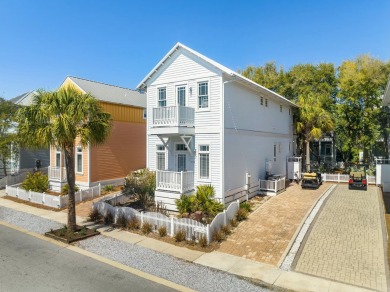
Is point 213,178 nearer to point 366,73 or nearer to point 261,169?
point 261,169

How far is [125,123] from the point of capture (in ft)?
82.2

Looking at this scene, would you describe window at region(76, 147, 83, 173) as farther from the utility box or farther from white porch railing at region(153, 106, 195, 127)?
the utility box

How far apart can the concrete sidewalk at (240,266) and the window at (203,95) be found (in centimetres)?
852

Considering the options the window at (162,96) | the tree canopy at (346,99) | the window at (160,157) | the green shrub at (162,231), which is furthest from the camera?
the tree canopy at (346,99)

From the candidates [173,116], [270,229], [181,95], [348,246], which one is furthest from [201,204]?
[181,95]

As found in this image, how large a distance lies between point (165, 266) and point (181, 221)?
2791mm

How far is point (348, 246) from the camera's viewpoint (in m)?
11.3

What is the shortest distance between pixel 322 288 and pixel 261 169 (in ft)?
44.1

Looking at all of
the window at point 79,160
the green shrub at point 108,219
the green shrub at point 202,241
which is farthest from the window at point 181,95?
the window at point 79,160

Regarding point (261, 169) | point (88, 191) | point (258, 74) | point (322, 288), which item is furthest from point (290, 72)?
point (322, 288)

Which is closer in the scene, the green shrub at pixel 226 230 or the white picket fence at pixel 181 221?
the white picket fence at pixel 181 221

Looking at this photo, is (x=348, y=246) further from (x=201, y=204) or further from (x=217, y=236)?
(x=201, y=204)

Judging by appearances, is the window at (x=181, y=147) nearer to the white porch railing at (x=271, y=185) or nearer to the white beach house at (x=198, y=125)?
the white beach house at (x=198, y=125)

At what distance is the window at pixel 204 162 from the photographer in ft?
56.0
